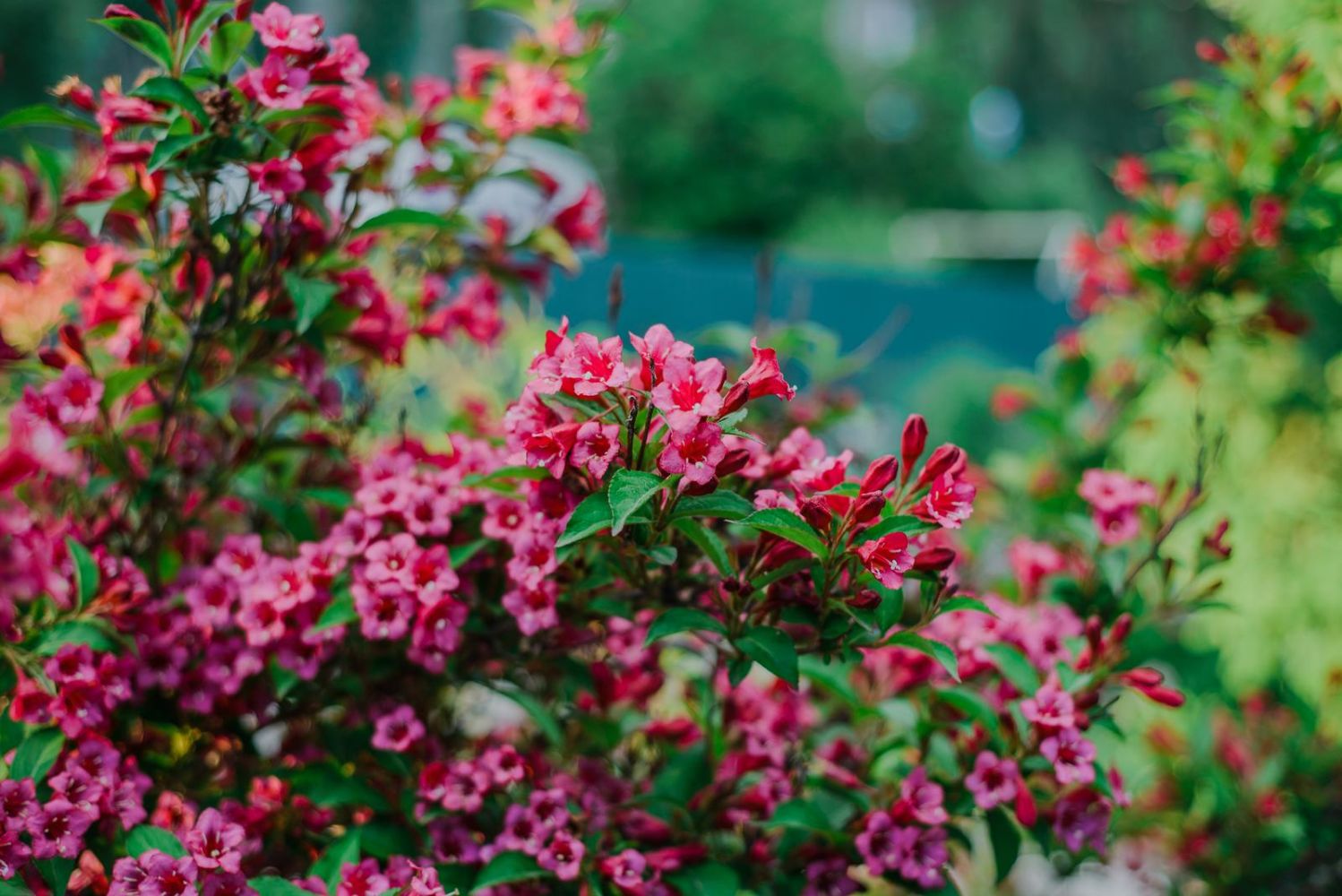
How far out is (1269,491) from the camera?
9.02 feet

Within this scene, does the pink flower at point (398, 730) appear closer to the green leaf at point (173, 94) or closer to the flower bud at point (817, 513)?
the flower bud at point (817, 513)

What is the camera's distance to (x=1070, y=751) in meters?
1.07

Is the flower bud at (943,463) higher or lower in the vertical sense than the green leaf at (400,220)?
lower

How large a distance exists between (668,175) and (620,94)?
1.36m

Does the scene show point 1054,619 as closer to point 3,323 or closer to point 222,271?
point 222,271

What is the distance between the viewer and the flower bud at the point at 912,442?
3.22ft

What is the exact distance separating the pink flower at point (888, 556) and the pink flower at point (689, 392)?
0.17m

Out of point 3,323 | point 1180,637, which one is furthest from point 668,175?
point 3,323

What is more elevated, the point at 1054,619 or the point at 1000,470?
the point at 1000,470

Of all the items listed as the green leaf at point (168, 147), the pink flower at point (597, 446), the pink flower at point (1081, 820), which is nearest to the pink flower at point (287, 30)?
the green leaf at point (168, 147)

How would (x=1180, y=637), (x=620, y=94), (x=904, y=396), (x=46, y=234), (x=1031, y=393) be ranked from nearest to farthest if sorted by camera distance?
(x=46, y=234), (x=1031, y=393), (x=1180, y=637), (x=904, y=396), (x=620, y=94)

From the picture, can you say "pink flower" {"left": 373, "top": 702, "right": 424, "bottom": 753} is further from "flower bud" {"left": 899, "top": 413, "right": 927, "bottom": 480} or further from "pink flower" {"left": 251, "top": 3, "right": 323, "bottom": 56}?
"pink flower" {"left": 251, "top": 3, "right": 323, "bottom": 56}

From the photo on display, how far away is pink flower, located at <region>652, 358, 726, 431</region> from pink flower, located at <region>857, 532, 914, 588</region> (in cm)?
17

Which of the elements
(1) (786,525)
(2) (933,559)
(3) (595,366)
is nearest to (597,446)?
(3) (595,366)
